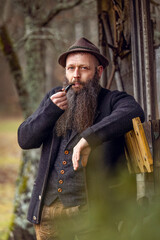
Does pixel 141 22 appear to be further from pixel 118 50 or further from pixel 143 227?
pixel 143 227

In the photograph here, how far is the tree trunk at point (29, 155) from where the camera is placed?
5.88 metres

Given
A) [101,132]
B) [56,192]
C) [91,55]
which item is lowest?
[56,192]

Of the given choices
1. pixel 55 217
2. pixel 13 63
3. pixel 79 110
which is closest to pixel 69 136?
pixel 79 110

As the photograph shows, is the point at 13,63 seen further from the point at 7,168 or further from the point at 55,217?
the point at 7,168

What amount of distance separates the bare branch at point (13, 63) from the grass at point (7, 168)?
294cm

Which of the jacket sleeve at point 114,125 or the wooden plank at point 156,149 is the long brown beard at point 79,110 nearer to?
the jacket sleeve at point 114,125

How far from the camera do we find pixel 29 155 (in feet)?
21.7

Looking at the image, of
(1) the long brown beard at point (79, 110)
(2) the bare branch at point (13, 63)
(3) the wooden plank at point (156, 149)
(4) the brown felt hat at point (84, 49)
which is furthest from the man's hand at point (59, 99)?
(2) the bare branch at point (13, 63)

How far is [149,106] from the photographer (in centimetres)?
311

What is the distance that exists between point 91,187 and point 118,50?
1.98 meters

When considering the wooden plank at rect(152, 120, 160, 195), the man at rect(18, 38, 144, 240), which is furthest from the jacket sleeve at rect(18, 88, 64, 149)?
the wooden plank at rect(152, 120, 160, 195)

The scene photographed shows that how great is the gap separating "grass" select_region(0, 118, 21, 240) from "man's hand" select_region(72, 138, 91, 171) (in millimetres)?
5350

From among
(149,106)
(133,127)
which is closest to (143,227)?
(133,127)

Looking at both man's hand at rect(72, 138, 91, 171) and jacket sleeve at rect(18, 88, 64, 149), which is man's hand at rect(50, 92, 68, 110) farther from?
man's hand at rect(72, 138, 91, 171)
